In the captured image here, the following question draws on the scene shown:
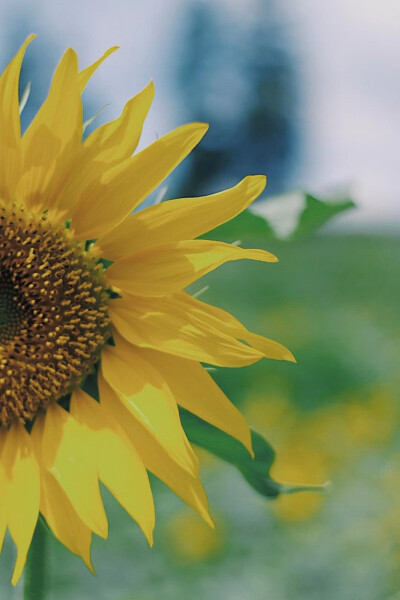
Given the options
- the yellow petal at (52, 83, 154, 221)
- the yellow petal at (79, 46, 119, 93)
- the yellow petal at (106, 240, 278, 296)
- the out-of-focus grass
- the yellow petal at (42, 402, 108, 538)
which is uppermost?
→ the yellow petal at (79, 46, 119, 93)

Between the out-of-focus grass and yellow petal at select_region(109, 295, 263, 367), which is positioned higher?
yellow petal at select_region(109, 295, 263, 367)

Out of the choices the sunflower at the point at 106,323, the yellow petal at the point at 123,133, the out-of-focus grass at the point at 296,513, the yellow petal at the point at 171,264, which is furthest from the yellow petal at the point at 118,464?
the out-of-focus grass at the point at 296,513

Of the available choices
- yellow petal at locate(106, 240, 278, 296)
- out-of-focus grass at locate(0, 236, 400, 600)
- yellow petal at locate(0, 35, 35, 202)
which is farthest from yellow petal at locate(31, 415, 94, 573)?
out-of-focus grass at locate(0, 236, 400, 600)

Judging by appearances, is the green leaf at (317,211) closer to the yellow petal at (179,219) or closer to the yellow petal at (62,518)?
the yellow petal at (179,219)

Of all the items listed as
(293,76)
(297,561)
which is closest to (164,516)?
(297,561)

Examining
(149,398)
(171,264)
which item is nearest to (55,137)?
(171,264)

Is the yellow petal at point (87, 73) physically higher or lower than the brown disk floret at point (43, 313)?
higher

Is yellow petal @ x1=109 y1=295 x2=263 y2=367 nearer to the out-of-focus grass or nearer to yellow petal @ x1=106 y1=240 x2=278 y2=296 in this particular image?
yellow petal @ x1=106 y1=240 x2=278 y2=296
